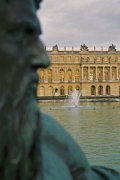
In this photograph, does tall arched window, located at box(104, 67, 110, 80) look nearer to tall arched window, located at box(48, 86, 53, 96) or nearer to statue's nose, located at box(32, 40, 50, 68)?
tall arched window, located at box(48, 86, 53, 96)

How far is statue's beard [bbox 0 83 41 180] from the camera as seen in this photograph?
79cm

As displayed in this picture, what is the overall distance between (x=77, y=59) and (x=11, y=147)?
207 ft

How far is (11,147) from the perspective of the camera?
0.80m

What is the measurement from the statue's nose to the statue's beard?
61mm

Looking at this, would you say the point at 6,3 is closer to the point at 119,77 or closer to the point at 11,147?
the point at 11,147

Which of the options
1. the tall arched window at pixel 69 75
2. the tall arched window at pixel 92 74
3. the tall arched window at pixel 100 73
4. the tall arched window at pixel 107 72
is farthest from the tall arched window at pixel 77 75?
the tall arched window at pixel 107 72

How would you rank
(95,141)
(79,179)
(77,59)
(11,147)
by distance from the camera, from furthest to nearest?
(77,59), (95,141), (79,179), (11,147)

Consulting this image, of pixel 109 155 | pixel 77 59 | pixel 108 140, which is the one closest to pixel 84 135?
pixel 108 140

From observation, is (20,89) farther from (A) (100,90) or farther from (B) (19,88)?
(A) (100,90)

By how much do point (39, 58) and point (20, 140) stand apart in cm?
18

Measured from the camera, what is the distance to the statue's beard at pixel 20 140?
79cm

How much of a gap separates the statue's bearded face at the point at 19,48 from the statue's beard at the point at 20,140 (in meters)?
0.03

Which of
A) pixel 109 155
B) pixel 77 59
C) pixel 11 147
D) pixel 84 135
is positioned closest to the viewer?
pixel 11 147

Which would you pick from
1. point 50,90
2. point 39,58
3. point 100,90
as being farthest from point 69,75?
point 39,58
